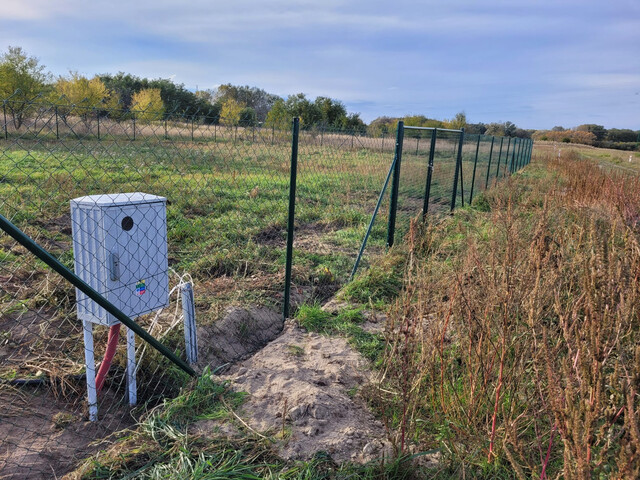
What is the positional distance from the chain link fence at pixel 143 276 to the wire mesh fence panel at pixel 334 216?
29 millimetres

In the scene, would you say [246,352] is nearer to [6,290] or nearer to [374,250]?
[6,290]

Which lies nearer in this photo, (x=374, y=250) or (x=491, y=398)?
(x=491, y=398)

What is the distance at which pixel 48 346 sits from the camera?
11.2 feet

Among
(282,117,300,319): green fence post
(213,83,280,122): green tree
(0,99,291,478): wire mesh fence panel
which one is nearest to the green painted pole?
(0,99,291,478): wire mesh fence panel

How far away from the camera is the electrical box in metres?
2.67

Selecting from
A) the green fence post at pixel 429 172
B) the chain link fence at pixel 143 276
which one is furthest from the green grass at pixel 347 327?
the green fence post at pixel 429 172

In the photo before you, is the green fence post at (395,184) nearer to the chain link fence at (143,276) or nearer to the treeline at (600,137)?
the chain link fence at (143,276)

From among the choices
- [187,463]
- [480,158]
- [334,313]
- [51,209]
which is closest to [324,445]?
[187,463]

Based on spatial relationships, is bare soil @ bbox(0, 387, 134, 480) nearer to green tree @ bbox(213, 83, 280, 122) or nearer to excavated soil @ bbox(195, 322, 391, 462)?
excavated soil @ bbox(195, 322, 391, 462)

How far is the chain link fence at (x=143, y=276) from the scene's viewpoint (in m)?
2.72

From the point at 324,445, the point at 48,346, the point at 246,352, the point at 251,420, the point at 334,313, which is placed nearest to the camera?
the point at 324,445

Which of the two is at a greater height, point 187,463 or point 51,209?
point 51,209

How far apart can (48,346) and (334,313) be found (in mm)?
2393

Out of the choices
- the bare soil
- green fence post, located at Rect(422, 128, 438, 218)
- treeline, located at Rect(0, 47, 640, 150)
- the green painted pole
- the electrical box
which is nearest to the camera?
the green painted pole
